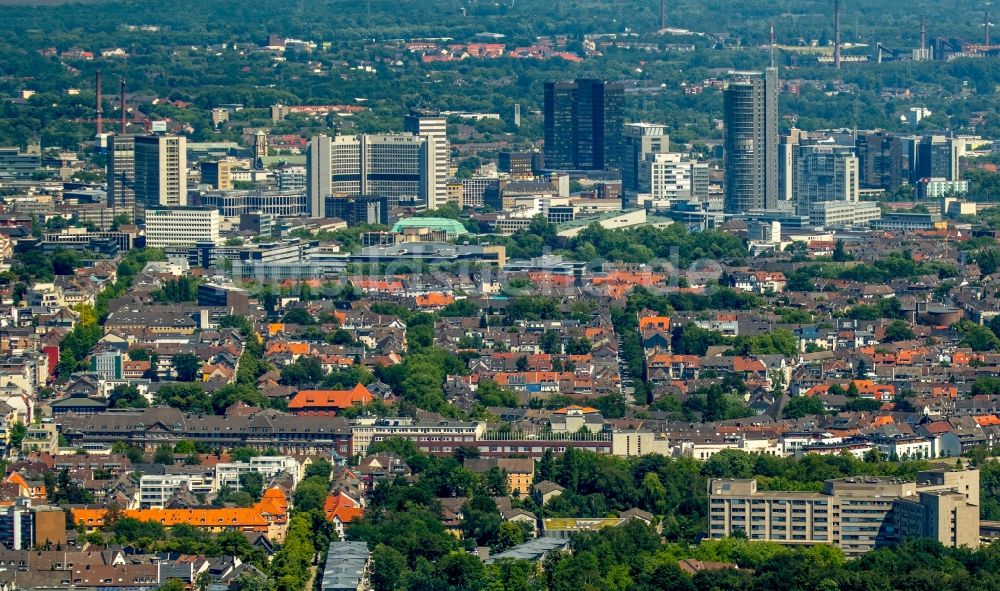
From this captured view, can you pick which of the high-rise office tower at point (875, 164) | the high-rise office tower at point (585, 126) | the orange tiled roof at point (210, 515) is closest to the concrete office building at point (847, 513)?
the orange tiled roof at point (210, 515)

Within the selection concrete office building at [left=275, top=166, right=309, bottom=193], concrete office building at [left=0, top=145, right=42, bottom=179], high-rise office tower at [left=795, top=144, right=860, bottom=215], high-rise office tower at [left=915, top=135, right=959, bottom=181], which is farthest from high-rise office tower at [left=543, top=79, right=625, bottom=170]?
concrete office building at [left=0, top=145, right=42, bottom=179]

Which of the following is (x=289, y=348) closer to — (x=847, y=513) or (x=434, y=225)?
(x=847, y=513)

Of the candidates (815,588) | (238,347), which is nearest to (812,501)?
(815,588)

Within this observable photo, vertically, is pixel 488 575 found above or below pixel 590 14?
below

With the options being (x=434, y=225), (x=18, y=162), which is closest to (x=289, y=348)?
(x=434, y=225)

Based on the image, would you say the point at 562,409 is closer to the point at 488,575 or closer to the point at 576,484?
the point at 576,484

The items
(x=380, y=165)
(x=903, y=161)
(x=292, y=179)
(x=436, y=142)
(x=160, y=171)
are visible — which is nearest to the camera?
(x=160, y=171)

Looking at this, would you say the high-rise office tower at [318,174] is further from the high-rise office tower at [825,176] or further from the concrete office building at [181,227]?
the high-rise office tower at [825,176]
